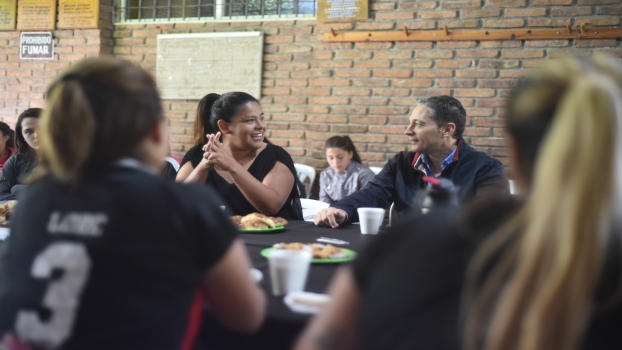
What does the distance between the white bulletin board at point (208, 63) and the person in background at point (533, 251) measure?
4924 mm

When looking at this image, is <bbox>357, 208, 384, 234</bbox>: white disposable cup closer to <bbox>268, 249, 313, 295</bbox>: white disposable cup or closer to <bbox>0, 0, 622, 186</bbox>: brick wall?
<bbox>268, 249, 313, 295</bbox>: white disposable cup

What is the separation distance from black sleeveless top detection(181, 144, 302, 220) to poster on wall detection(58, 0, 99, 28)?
3622 mm

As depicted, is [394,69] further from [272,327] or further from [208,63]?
[272,327]

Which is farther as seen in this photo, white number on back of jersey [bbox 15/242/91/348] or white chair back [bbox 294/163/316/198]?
white chair back [bbox 294/163/316/198]

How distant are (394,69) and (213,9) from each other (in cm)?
207

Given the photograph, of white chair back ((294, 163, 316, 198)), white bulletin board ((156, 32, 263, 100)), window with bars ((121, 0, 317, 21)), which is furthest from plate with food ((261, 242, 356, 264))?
window with bars ((121, 0, 317, 21))

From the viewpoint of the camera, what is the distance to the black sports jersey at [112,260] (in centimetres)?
101

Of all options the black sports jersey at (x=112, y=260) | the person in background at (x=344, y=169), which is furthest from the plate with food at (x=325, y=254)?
the person in background at (x=344, y=169)

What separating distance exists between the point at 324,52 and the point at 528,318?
4.64m

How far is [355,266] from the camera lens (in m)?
0.91

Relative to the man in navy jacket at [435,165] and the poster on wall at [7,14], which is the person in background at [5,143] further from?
the man in navy jacket at [435,165]

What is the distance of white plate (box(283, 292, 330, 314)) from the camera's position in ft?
4.13

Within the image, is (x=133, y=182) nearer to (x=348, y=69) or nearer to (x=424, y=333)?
(x=424, y=333)

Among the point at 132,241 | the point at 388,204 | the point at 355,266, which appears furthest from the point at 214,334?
the point at 388,204
